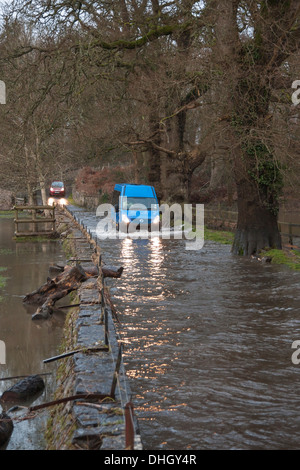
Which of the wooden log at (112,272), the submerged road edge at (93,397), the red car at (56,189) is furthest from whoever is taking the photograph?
the red car at (56,189)

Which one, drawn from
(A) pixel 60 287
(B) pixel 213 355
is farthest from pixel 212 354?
(A) pixel 60 287

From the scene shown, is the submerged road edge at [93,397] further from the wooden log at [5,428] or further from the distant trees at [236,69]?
the distant trees at [236,69]

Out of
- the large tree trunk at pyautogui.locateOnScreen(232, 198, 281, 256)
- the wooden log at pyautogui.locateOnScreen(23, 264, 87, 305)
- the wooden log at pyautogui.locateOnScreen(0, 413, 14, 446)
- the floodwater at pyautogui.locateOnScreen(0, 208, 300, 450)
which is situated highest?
the large tree trunk at pyautogui.locateOnScreen(232, 198, 281, 256)

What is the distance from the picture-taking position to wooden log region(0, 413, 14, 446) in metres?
A: 6.94

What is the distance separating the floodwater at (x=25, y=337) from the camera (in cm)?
739

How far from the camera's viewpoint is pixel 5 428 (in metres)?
A: 7.09

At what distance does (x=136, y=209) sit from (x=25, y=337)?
18.7 metres

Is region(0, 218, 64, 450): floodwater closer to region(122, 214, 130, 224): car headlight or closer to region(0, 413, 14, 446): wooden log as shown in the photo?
region(0, 413, 14, 446): wooden log

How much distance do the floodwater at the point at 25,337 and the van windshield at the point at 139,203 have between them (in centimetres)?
787

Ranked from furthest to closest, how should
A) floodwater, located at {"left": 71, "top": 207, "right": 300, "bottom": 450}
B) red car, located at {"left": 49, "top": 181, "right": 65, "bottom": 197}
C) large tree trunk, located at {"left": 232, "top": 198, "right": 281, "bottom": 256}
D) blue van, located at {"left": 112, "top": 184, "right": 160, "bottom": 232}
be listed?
red car, located at {"left": 49, "top": 181, "right": 65, "bottom": 197}, blue van, located at {"left": 112, "top": 184, "right": 160, "bottom": 232}, large tree trunk, located at {"left": 232, "top": 198, "right": 281, "bottom": 256}, floodwater, located at {"left": 71, "top": 207, "right": 300, "bottom": 450}

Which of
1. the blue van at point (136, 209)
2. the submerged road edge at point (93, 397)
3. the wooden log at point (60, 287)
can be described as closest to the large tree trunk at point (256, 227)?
the wooden log at point (60, 287)

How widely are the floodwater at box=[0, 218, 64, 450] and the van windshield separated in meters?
Answer: 7.87

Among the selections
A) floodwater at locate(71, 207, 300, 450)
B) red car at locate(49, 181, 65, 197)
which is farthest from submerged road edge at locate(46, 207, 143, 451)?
red car at locate(49, 181, 65, 197)

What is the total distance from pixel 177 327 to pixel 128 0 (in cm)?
2107
